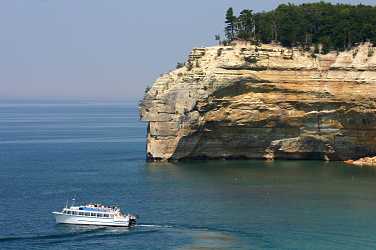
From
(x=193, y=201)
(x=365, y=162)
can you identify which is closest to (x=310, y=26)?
(x=365, y=162)

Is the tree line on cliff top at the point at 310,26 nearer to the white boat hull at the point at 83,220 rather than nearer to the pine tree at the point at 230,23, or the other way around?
the pine tree at the point at 230,23

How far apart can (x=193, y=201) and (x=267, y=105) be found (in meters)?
26.0

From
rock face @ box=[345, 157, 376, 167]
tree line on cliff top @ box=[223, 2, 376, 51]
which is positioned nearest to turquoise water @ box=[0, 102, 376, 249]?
rock face @ box=[345, 157, 376, 167]

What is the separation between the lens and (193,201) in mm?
68938

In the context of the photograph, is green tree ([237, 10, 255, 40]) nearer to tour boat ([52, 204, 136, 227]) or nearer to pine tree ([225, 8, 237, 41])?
pine tree ([225, 8, 237, 41])

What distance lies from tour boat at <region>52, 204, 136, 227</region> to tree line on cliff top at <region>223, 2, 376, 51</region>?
140 ft

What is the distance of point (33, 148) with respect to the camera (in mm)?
121688

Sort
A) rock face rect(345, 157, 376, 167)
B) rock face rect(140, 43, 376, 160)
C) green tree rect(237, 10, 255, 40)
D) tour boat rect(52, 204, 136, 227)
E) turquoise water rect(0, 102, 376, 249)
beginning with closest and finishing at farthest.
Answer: turquoise water rect(0, 102, 376, 249) → tour boat rect(52, 204, 136, 227) → rock face rect(140, 43, 376, 160) → rock face rect(345, 157, 376, 167) → green tree rect(237, 10, 255, 40)

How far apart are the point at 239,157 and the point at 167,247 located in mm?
45128

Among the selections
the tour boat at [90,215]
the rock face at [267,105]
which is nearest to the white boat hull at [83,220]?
the tour boat at [90,215]

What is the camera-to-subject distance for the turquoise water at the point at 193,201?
55312mm

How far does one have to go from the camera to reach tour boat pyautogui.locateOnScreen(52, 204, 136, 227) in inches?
2408

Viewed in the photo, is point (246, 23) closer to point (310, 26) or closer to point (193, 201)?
point (310, 26)

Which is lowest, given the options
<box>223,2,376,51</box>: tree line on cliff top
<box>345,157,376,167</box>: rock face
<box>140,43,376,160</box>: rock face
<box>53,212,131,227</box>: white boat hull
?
<box>53,212,131,227</box>: white boat hull
